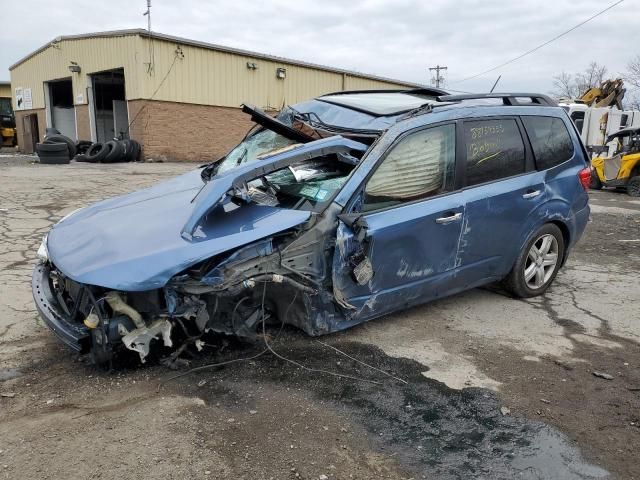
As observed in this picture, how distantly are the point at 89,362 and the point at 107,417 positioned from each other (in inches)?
26.7

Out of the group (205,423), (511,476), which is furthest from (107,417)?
(511,476)

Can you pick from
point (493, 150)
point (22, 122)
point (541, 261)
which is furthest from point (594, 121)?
point (22, 122)

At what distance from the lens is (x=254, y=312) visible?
11.3 feet

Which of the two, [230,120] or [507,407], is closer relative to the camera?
[507,407]

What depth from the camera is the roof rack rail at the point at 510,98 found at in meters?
4.38

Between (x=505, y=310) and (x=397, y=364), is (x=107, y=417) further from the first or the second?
(x=505, y=310)

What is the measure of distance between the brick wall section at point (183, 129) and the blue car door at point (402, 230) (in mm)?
16819

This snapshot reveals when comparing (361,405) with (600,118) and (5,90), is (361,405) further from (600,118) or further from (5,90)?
(5,90)

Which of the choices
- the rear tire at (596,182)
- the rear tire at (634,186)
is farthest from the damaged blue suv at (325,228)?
the rear tire at (596,182)

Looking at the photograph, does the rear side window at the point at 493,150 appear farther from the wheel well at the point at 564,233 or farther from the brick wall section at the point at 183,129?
the brick wall section at the point at 183,129

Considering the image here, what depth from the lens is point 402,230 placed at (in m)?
3.64

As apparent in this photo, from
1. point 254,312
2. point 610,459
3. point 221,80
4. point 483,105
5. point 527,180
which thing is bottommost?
point 610,459

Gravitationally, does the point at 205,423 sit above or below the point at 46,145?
below

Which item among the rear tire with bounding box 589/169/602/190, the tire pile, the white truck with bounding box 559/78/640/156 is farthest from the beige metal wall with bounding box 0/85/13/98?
the rear tire with bounding box 589/169/602/190
